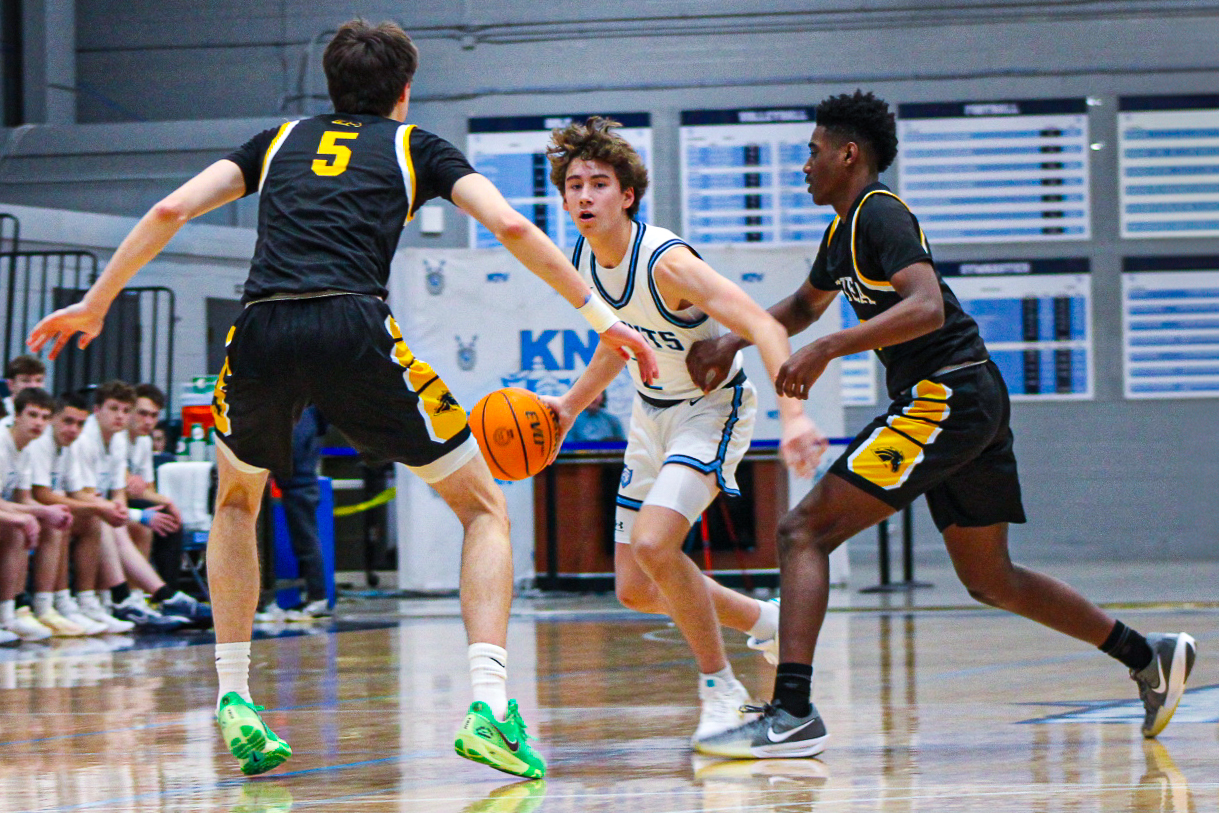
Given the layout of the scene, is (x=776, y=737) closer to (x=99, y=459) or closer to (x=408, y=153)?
(x=408, y=153)

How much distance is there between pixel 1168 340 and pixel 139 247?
37.8 ft

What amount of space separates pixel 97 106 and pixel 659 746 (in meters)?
11.8

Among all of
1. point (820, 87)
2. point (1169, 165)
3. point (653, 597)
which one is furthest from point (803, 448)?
point (1169, 165)

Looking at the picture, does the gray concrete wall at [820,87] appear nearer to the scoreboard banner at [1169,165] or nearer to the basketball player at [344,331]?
the scoreboard banner at [1169,165]

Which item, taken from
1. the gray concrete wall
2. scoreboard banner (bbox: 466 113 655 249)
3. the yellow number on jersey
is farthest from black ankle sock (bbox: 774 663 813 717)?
the gray concrete wall

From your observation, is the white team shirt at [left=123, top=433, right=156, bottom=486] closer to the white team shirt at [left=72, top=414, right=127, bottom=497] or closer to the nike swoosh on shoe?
the white team shirt at [left=72, top=414, right=127, bottom=497]

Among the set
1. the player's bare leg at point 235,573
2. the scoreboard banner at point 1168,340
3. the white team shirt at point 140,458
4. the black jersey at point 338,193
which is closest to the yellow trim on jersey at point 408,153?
the black jersey at point 338,193

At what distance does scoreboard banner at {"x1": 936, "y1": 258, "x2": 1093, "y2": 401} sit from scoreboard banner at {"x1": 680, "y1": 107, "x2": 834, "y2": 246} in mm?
1414

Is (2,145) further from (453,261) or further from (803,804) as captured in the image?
(803,804)

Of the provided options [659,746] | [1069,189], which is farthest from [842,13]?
[659,746]

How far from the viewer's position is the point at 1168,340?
42.7 ft

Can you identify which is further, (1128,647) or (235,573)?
(1128,647)

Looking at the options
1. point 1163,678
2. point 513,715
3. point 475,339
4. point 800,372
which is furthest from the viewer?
point 475,339

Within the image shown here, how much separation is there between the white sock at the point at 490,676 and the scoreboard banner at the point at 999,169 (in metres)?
10.5
